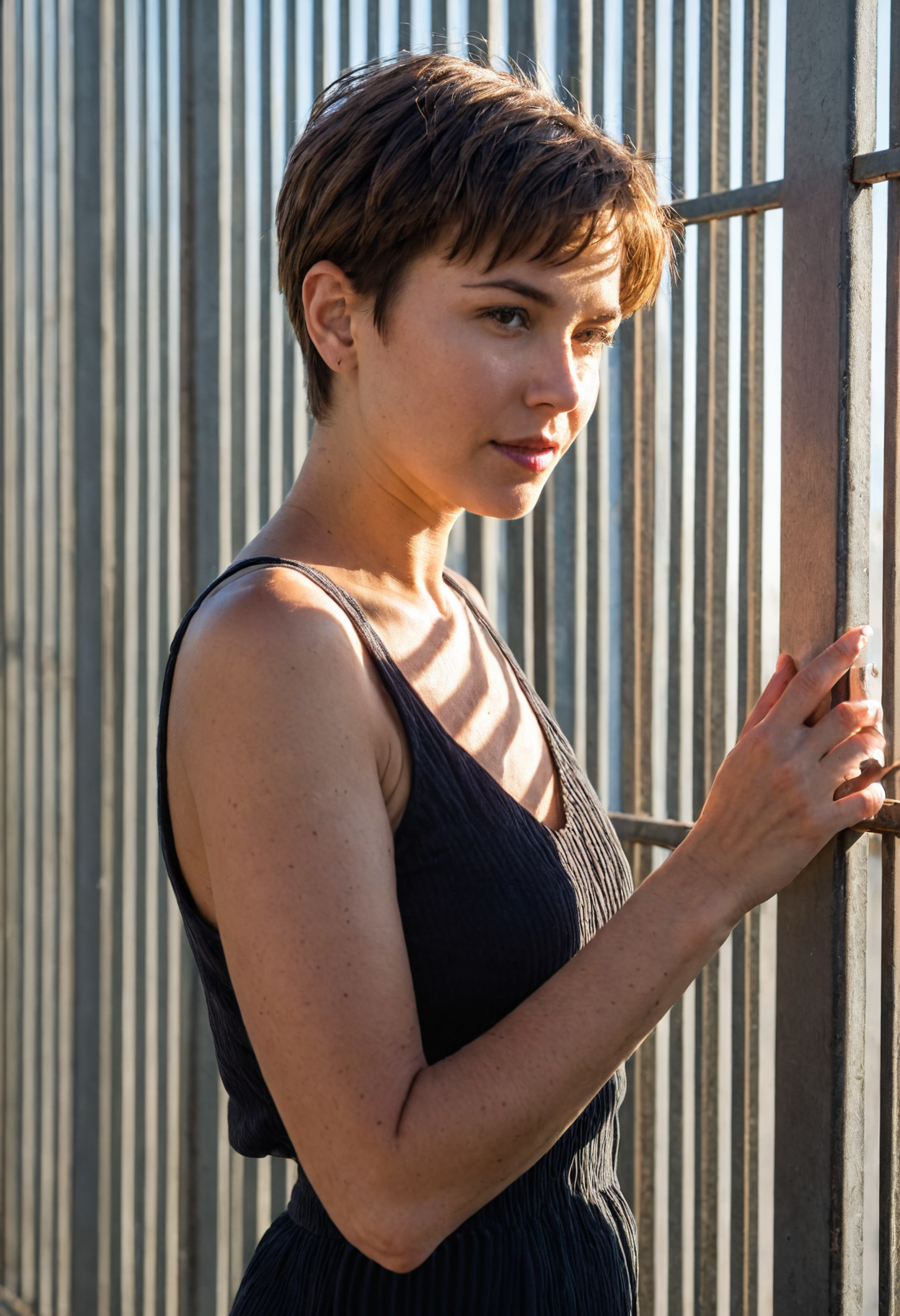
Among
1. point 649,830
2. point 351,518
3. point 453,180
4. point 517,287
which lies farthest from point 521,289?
point 649,830

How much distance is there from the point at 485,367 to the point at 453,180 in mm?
163

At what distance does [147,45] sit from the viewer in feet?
7.84

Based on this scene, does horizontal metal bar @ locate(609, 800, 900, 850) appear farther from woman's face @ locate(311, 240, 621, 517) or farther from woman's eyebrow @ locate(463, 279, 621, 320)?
woman's eyebrow @ locate(463, 279, 621, 320)

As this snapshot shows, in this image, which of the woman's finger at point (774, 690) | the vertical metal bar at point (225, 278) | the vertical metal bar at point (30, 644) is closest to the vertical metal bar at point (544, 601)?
the woman's finger at point (774, 690)

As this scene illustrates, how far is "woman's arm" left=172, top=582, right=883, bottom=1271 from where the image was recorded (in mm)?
925

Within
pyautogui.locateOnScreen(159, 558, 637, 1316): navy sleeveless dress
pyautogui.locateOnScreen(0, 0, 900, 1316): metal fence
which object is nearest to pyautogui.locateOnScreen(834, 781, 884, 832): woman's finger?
pyautogui.locateOnScreen(0, 0, 900, 1316): metal fence

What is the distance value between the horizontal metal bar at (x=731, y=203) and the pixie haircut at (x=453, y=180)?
0.21 m

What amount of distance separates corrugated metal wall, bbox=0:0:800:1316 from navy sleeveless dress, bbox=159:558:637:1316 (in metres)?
0.27

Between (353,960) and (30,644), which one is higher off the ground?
(30,644)

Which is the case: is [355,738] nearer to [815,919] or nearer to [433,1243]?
[433,1243]

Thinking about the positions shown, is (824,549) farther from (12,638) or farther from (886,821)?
(12,638)

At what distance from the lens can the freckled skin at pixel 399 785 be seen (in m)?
0.93

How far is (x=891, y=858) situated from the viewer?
1262 mm

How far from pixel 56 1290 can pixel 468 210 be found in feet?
8.38
